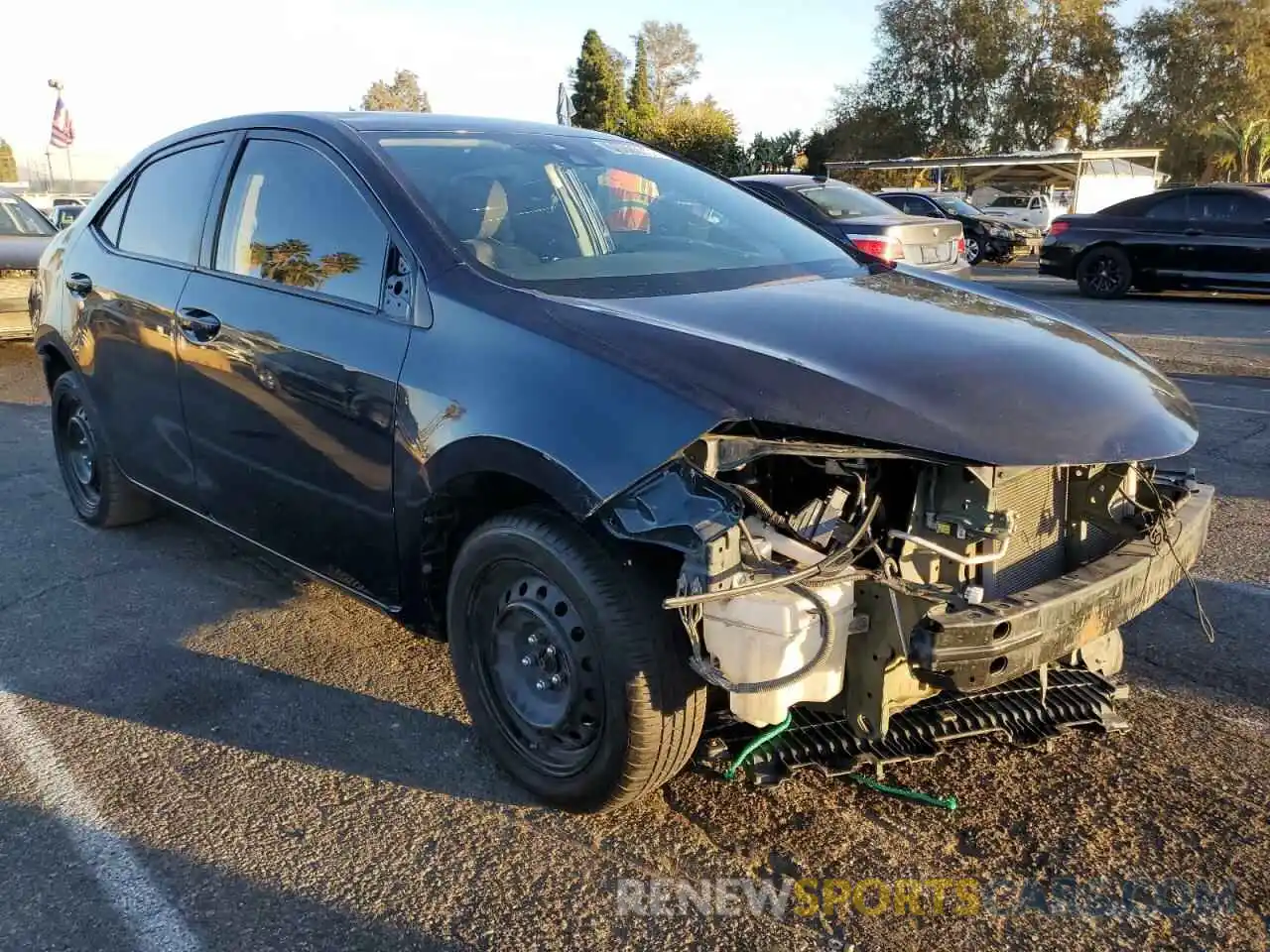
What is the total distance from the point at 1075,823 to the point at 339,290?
245 cm

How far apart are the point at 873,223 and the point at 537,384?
898cm

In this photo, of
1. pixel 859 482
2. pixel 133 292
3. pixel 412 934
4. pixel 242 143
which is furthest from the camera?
pixel 133 292

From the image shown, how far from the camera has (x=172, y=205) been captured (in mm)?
3947

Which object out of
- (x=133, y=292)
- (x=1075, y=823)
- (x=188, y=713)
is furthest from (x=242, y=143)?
(x=1075, y=823)

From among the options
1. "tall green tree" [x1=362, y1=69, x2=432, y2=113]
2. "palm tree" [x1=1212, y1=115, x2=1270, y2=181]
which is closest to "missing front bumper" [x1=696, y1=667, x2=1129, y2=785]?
"palm tree" [x1=1212, y1=115, x2=1270, y2=181]

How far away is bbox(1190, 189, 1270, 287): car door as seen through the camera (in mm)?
12664

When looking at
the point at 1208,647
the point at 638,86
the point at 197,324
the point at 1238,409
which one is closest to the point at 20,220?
the point at 197,324

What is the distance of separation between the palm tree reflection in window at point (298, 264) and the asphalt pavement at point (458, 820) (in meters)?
1.29

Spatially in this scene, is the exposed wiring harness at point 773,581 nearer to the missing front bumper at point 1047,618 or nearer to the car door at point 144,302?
the missing front bumper at point 1047,618

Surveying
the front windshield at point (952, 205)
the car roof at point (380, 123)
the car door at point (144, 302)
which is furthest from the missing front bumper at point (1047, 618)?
the front windshield at point (952, 205)

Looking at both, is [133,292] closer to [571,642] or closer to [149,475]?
[149,475]

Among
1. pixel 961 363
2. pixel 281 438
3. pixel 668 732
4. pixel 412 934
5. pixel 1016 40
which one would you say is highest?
pixel 1016 40

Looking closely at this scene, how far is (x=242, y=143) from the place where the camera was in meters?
3.58

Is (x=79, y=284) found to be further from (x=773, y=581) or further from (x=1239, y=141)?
(x=1239, y=141)
